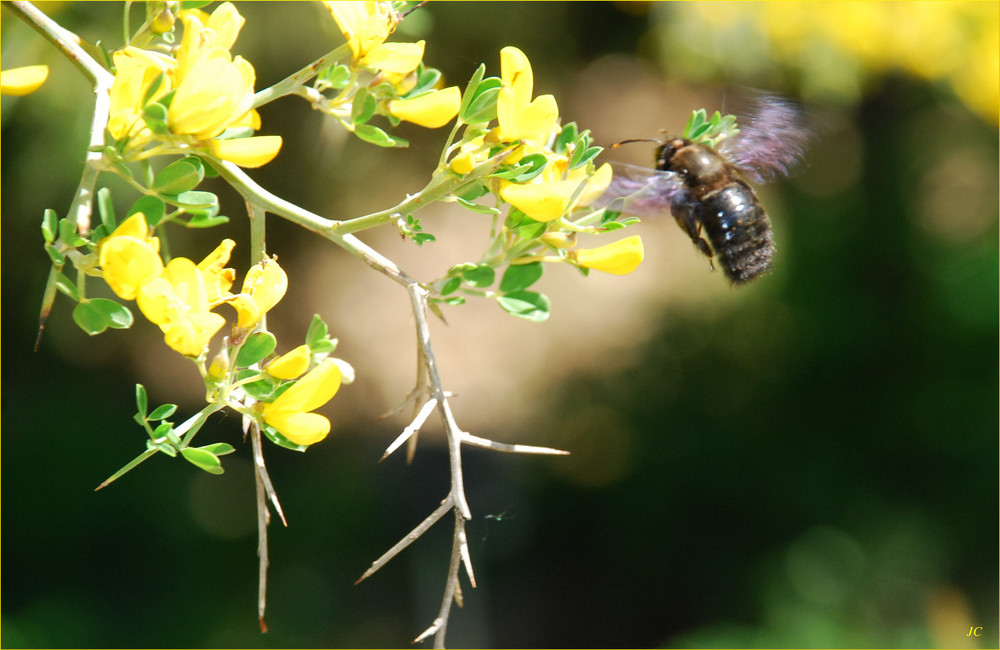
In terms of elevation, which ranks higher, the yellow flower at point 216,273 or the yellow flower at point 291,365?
the yellow flower at point 216,273

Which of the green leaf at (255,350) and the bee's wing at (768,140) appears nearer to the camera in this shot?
the green leaf at (255,350)

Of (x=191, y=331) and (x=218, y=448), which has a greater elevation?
(x=191, y=331)

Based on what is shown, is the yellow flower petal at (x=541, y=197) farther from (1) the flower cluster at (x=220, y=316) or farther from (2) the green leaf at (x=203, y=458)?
(2) the green leaf at (x=203, y=458)

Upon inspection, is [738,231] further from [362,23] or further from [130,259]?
[130,259]

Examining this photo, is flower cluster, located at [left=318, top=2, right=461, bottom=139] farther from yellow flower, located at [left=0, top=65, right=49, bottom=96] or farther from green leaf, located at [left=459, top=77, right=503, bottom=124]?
yellow flower, located at [left=0, top=65, right=49, bottom=96]

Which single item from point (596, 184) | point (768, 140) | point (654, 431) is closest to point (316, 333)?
point (596, 184)

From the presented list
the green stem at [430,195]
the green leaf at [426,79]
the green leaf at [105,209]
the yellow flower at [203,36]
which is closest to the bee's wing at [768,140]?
the green leaf at [426,79]
